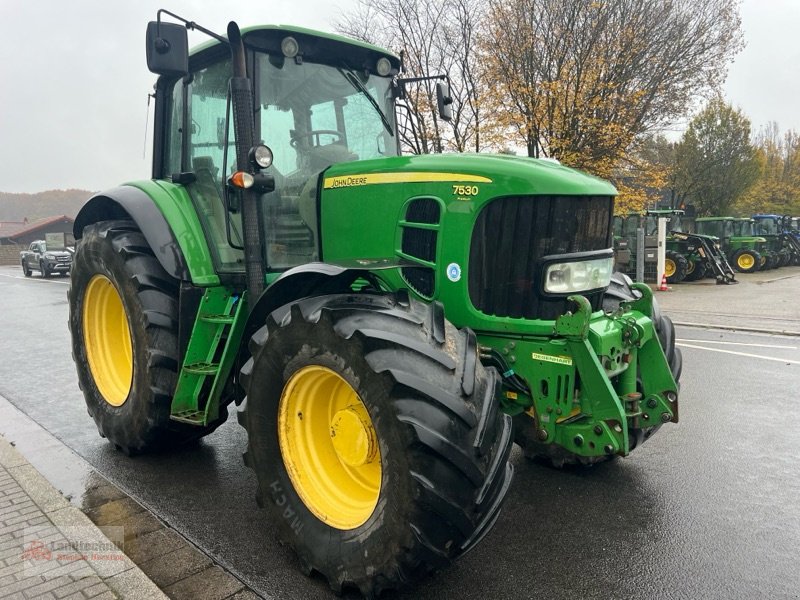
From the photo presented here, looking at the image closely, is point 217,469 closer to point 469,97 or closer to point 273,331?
point 273,331

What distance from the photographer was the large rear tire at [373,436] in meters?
2.35

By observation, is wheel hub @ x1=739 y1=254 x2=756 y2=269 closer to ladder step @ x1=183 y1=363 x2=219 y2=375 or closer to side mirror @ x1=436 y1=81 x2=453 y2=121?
side mirror @ x1=436 y1=81 x2=453 y2=121

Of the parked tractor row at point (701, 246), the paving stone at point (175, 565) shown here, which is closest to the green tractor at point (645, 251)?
the parked tractor row at point (701, 246)

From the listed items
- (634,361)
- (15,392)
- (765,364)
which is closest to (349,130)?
(634,361)

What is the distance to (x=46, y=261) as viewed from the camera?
1074 inches

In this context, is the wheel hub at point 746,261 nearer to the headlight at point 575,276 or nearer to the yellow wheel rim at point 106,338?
the headlight at point 575,276

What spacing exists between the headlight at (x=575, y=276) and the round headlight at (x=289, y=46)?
1.98 meters

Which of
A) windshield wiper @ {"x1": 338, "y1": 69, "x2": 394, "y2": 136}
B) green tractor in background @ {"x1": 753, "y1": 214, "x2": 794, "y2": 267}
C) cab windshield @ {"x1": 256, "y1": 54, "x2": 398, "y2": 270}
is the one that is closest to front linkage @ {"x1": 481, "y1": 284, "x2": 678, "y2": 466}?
cab windshield @ {"x1": 256, "y1": 54, "x2": 398, "y2": 270}

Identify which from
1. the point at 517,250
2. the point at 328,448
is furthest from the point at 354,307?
the point at 517,250

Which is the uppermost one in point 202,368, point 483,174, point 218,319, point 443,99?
point 443,99

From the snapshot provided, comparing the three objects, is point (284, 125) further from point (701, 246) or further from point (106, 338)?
point (701, 246)

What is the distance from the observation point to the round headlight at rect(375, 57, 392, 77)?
13.3 feet

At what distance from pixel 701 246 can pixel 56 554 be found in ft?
64.0

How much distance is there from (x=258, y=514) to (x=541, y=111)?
15.1m
